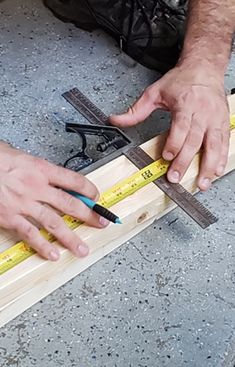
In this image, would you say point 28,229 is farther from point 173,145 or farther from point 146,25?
point 146,25

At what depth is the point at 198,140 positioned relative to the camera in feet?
4.79

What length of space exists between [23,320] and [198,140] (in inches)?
20.9

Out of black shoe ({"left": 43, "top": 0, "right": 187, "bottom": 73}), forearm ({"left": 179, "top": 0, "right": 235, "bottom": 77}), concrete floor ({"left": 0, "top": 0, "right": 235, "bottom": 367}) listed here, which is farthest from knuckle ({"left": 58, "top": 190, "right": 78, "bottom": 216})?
black shoe ({"left": 43, "top": 0, "right": 187, "bottom": 73})

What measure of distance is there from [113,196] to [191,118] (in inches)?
10.0

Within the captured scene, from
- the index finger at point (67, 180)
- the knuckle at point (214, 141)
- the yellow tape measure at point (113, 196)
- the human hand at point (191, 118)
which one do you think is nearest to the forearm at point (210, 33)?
the human hand at point (191, 118)

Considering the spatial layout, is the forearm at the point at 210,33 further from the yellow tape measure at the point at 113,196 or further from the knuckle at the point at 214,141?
the yellow tape measure at the point at 113,196

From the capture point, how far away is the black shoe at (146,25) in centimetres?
190

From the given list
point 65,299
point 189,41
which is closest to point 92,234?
point 65,299

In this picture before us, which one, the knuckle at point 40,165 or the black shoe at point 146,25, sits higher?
the knuckle at point 40,165

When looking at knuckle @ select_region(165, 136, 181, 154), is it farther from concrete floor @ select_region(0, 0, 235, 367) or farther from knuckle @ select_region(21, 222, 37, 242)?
knuckle @ select_region(21, 222, 37, 242)

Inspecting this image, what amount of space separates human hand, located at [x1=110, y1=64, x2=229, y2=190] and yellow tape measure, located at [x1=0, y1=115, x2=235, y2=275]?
33mm

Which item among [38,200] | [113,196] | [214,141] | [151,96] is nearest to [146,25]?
[151,96]

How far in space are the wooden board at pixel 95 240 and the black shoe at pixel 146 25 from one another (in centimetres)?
43

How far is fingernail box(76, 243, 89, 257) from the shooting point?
1.32 meters
